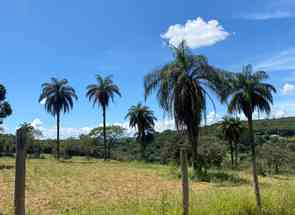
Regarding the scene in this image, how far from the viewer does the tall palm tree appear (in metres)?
16.5

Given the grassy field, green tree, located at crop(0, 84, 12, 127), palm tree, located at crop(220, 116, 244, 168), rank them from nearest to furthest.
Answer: the grassy field < green tree, located at crop(0, 84, 12, 127) < palm tree, located at crop(220, 116, 244, 168)

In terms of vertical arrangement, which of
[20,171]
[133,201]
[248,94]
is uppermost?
[248,94]

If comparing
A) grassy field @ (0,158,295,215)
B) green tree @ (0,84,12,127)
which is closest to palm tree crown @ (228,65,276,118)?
grassy field @ (0,158,295,215)

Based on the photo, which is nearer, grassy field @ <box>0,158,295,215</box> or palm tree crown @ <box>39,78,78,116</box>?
grassy field @ <box>0,158,295,215</box>

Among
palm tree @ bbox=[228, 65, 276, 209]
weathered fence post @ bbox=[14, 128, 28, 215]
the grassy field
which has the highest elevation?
palm tree @ bbox=[228, 65, 276, 209]

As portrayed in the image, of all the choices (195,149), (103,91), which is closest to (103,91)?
(103,91)

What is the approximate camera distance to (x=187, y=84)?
55.9ft

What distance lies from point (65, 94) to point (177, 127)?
2933 cm

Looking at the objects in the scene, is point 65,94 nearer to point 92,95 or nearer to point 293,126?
point 92,95

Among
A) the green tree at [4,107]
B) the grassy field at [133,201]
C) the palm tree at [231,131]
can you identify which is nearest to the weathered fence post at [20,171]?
the grassy field at [133,201]

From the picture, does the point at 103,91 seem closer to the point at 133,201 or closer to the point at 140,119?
the point at 140,119

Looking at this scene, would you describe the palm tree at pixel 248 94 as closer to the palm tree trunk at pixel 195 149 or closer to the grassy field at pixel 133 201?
the grassy field at pixel 133 201

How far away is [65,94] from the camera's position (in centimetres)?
4016

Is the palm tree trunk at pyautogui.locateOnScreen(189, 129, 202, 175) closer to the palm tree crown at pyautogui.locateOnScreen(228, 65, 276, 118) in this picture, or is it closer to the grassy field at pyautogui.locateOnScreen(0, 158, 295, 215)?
the grassy field at pyautogui.locateOnScreen(0, 158, 295, 215)
